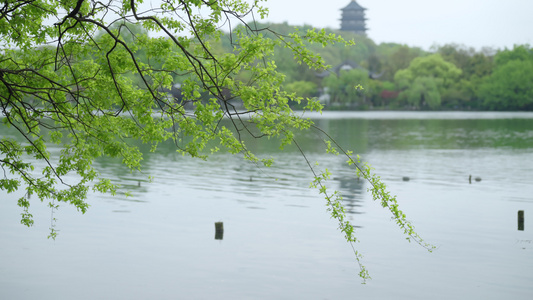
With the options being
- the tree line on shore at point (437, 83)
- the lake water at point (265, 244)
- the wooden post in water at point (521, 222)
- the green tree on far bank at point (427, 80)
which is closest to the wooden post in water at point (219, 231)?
the lake water at point (265, 244)

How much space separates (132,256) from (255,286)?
177 inches

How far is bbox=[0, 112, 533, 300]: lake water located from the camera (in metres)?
16.2

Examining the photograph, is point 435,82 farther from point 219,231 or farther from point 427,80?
point 219,231

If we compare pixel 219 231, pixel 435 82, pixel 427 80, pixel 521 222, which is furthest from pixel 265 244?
pixel 435 82

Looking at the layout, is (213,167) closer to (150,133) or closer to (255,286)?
(255,286)

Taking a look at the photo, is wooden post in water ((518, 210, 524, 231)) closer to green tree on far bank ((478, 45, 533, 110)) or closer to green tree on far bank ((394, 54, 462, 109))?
green tree on far bank ((394, 54, 462, 109))

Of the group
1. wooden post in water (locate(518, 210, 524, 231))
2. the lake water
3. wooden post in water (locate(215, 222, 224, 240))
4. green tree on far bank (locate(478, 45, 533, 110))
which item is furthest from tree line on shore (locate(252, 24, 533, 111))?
wooden post in water (locate(215, 222, 224, 240))

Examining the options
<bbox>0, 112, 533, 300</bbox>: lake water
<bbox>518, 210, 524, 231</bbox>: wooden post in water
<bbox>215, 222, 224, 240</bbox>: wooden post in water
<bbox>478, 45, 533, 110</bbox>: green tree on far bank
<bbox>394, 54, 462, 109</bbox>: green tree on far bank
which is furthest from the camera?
<bbox>394, 54, 462, 109</bbox>: green tree on far bank

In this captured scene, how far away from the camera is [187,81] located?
32.3ft

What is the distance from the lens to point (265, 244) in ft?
67.6

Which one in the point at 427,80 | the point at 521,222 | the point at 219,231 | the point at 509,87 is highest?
the point at 427,80

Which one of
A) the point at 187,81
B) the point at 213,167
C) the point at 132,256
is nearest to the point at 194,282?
the point at 132,256

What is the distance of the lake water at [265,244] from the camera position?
16.2 metres

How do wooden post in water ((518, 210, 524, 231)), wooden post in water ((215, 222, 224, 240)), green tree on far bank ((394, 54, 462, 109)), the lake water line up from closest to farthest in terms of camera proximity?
the lake water < wooden post in water ((215, 222, 224, 240)) < wooden post in water ((518, 210, 524, 231)) < green tree on far bank ((394, 54, 462, 109))
